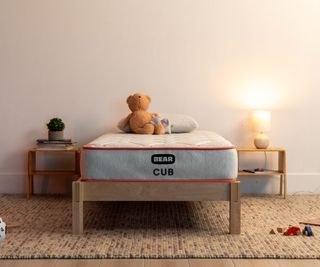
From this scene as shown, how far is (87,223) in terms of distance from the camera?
348 cm

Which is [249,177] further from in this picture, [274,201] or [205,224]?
[205,224]

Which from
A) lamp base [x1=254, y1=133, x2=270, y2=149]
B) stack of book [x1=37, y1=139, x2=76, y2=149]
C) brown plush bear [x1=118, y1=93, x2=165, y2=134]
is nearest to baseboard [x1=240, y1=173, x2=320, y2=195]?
lamp base [x1=254, y1=133, x2=270, y2=149]

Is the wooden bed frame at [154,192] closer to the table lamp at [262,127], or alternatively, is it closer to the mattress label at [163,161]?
the mattress label at [163,161]

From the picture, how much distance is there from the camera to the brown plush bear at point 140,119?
418cm

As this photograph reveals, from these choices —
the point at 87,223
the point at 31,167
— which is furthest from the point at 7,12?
the point at 87,223

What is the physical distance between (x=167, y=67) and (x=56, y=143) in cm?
109

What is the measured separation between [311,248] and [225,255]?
477 mm

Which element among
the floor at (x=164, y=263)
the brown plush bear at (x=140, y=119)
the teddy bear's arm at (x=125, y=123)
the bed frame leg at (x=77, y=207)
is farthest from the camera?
the teddy bear's arm at (x=125, y=123)

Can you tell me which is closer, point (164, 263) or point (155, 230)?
point (164, 263)

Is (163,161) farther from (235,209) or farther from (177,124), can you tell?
(177,124)

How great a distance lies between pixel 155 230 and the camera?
130 inches

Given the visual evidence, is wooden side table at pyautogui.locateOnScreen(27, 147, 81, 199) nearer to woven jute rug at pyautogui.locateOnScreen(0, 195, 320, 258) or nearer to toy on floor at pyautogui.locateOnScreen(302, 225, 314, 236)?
woven jute rug at pyautogui.locateOnScreen(0, 195, 320, 258)

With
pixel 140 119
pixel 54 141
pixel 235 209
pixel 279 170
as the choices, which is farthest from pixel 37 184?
pixel 235 209

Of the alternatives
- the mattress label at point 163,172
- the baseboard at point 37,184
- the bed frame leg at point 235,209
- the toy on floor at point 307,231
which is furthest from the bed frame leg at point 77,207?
the baseboard at point 37,184
